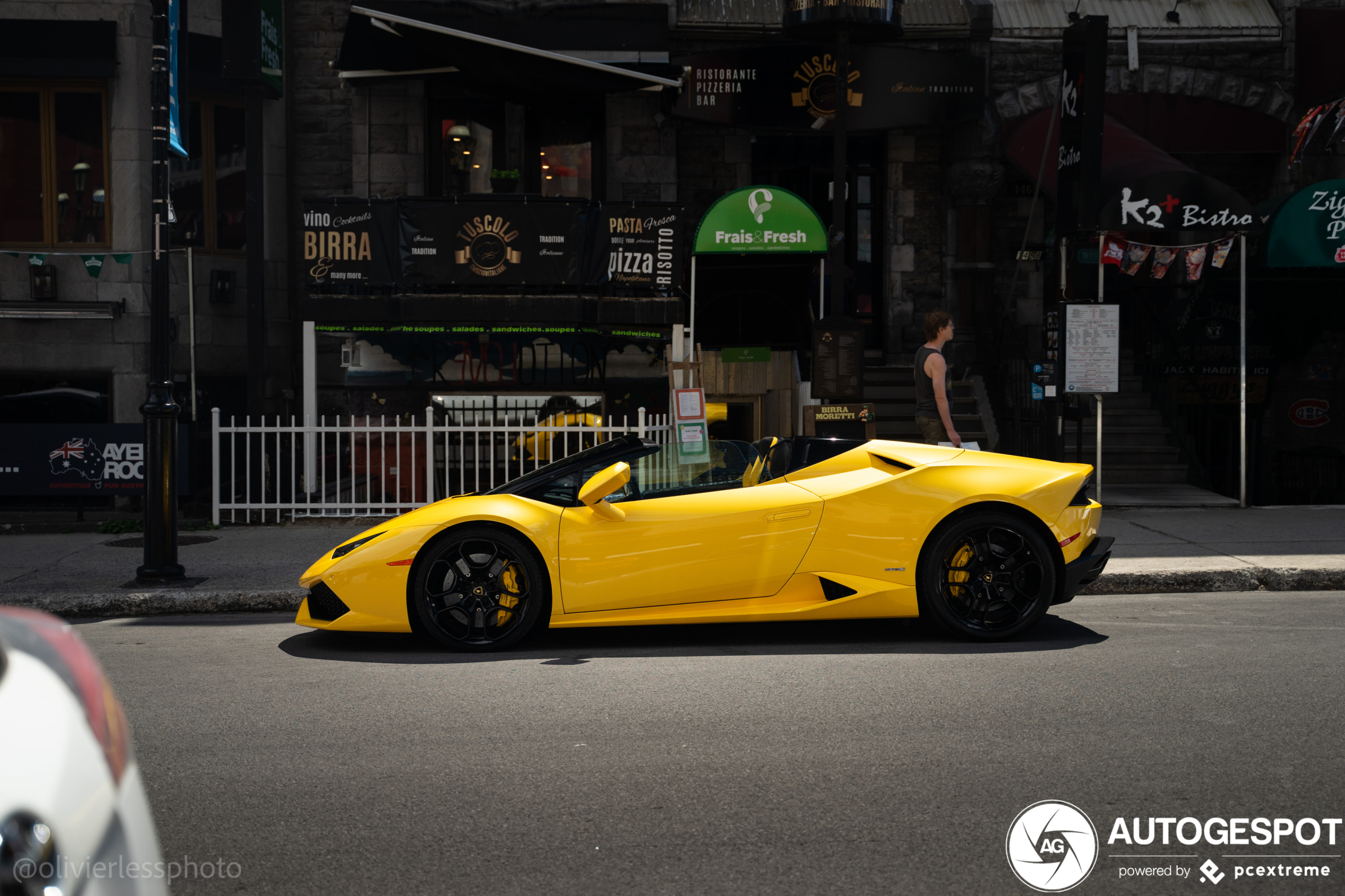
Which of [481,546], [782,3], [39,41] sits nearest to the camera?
[481,546]

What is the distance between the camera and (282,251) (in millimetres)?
16312

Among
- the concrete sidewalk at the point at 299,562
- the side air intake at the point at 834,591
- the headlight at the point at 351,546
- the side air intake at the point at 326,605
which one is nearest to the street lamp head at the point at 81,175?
the concrete sidewalk at the point at 299,562

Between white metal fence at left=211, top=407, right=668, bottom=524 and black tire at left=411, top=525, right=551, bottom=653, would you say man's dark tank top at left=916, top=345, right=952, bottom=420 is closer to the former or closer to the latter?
white metal fence at left=211, top=407, right=668, bottom=524

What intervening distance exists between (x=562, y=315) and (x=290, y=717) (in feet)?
27.1

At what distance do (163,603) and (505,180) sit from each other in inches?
344

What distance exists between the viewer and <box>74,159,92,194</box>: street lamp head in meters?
15.1

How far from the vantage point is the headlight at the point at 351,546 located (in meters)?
6.54

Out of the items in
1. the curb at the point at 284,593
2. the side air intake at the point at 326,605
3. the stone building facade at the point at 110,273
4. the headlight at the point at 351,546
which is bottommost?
the curb at the point at 284,593

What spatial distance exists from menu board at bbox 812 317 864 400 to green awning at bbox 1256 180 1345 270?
543 cm

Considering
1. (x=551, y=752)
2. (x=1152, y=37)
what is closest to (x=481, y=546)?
(x=551, y=752)

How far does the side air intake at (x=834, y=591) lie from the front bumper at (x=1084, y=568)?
3.86 ft

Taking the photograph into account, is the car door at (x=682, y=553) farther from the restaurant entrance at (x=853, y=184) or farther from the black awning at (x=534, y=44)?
the restaurant entrance at (x=853, y=184)

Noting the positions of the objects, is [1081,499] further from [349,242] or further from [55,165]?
[55,165]

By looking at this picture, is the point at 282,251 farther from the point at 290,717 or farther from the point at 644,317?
the point at 290,717
